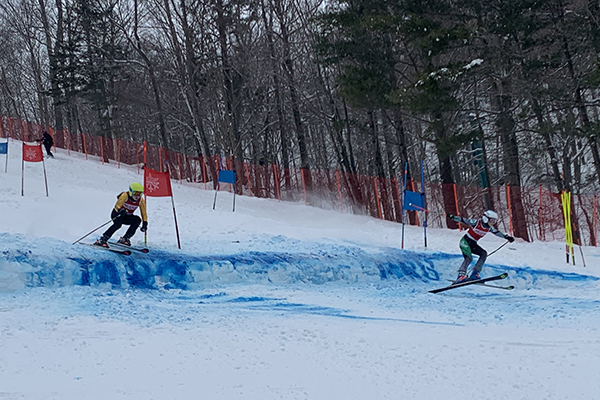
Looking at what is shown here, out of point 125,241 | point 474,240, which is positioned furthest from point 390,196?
point 125,241

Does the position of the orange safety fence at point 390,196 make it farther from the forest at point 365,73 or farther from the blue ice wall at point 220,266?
the blue ice wall at point 220,266

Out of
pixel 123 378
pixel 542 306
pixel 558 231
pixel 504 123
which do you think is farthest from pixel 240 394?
pixel 558 231

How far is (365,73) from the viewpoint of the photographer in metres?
23.5

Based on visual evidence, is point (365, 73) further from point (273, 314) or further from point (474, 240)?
point (273, 314)

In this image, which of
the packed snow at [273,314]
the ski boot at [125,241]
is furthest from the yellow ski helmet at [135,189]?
the packed snow at [273,314]

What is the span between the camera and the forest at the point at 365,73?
65.0ft

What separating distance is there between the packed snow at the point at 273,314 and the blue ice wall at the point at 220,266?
37 mm

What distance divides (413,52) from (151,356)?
65.6ft

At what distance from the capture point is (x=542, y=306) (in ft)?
35.3

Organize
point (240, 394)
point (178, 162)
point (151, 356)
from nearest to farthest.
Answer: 1. point (240, 394)
2. point (151, 356)
3. point (178, 162)

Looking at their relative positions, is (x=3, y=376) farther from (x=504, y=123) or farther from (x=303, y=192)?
(x=303, y=192)

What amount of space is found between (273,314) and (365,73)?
51.9 ft

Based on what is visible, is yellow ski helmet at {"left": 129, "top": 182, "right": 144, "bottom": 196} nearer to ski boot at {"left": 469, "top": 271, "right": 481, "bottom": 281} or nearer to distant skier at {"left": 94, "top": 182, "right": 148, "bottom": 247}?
distant skier at {"left": 94, "top": 182, "right": 148, "bottom": 247}

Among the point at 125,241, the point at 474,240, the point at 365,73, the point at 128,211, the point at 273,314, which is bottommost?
the point at 273,314
